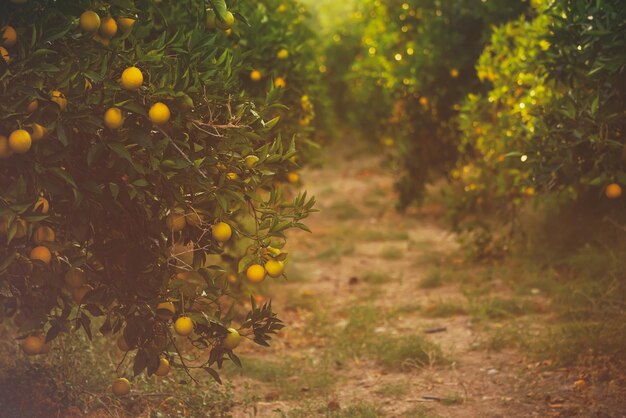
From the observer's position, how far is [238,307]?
6551 millimetres

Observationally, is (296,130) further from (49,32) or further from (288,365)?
(49,32)

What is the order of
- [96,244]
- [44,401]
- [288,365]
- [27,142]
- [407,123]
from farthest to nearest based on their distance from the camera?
[407,123], [288,365], [44,401], [96,244], [27,142]

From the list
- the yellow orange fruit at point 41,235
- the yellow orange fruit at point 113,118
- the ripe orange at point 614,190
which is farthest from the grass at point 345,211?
the yellow orange fruit at point 113,118

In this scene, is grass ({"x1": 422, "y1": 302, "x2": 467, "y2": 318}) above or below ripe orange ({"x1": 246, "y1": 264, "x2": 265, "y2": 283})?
above

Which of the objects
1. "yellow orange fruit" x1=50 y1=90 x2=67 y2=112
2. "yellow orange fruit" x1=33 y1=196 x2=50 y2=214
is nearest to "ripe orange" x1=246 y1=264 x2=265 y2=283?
"yellow orange fruit" x1=33 y1=196 x2=50 y2=214

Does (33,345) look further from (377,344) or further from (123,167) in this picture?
(377,344)

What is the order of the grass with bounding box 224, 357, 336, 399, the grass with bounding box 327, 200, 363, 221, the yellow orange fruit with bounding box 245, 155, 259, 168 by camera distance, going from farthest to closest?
the grass with bounding box 327, 200, 363, 221 → the grass with bounding box 224, 357, 336, 399 → the yellow orange fruit with bounding box 245, 155, 259, 168

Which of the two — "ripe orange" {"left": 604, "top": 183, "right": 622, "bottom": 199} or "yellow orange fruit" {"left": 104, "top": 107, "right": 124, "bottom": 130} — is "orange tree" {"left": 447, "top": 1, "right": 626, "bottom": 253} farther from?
"yellow orange fruit" {"left": 104, "top": 107, "right": 124, "bottom": 130}

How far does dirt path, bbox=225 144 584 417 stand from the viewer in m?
4.57

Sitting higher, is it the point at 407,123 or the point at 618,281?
the point at 407,123

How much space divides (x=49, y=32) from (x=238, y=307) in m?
3.86

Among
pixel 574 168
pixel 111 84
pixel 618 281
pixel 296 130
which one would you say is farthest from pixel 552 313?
pixel 111 84

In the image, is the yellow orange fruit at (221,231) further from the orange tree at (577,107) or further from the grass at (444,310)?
the grass at (444,310)

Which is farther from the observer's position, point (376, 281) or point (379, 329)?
point (376, 281)
